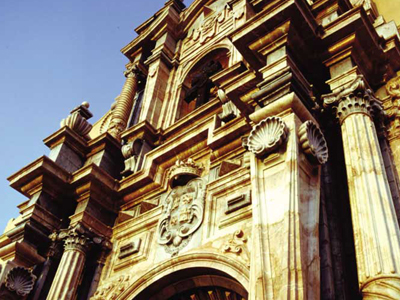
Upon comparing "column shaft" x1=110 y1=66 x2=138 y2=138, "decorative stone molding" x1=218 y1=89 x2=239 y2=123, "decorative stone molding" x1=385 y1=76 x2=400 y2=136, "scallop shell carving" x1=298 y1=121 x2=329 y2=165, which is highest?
"column shaft" x1=110 y1=66 x2=138 y2=138

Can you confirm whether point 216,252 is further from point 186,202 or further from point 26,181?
point 26,181

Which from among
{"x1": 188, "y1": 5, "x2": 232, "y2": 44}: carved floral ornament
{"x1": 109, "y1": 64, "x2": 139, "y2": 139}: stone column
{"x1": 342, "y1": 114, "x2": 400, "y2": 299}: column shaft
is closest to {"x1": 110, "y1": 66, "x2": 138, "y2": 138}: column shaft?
{"x1": 109, "y1": 64, "x2": 139, "y2": 139}: stone column

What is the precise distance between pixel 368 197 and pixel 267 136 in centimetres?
148

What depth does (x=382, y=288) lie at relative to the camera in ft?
15.8

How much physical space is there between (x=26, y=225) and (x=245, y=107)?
492 cm

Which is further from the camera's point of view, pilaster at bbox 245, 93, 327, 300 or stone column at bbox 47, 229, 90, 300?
stone column at bbox 47, 229, 90, 300

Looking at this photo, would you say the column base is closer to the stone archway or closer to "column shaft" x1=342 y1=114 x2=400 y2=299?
"column shaft" x1=342 y1=114 x2=400 y2=299

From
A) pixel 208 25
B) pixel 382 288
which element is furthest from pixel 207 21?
pixel 382 288

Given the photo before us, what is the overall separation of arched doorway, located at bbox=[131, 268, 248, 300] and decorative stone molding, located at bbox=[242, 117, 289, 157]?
2.07 meters

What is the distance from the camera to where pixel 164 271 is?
8.16 metres

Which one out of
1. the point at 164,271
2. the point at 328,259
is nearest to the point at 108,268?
the point at 164,271

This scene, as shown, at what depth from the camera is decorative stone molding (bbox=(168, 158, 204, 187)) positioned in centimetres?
912

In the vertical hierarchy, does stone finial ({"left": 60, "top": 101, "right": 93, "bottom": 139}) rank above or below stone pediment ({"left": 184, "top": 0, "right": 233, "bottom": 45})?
below

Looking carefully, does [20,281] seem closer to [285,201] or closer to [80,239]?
[80,239]
